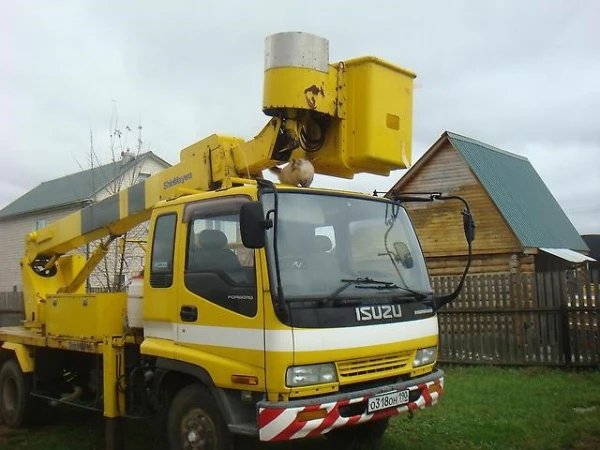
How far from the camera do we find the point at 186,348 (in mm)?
5215

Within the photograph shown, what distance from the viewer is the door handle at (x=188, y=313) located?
516 centimetres

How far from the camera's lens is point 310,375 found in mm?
4574

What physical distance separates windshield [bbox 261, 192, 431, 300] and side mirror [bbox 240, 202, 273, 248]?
22 cm

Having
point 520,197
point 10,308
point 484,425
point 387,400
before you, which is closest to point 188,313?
point 387,400

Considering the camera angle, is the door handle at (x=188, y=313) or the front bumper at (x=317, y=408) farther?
the door handle at (x=188, y=313)

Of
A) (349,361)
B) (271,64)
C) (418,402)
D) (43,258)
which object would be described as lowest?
(418,402)

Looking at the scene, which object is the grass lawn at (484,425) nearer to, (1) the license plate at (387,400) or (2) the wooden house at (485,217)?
(1) the license plate at (387,400)

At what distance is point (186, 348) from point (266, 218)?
4.66ft

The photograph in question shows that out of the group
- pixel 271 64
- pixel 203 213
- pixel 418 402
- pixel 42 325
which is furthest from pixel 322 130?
pixel 42 325

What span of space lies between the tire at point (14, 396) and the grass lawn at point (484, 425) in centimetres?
21

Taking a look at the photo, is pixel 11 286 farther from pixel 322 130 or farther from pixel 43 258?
pixel 322 130

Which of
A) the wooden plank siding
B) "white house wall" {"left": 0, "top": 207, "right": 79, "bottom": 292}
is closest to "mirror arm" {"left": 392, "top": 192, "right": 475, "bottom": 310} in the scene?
the wooden plank siding

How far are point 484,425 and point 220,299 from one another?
3671mm

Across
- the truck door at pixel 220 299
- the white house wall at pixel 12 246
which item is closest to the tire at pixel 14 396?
the truck door at pixel 220 299
